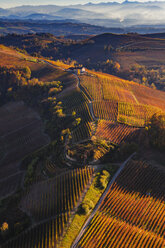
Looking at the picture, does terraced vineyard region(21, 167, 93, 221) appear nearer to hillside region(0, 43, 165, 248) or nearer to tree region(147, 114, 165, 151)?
hillside region(0, 43, 165, 248)

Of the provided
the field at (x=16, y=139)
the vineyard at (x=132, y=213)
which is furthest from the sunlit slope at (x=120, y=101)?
the field at (x=16, y=139)

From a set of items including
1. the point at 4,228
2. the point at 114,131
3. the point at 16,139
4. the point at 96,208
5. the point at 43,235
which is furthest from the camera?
the point at 16,139

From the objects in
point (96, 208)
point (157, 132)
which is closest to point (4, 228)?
point (96, 208)

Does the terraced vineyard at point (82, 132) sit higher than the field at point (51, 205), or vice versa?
the terraced vineyard at point (82, 132)

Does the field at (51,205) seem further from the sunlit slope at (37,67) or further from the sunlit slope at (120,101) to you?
→ the sunlit slope at (37,67)

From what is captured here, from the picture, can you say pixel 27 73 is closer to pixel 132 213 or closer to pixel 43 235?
pixel 43 235

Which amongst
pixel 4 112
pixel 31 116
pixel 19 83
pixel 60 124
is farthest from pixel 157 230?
pixel 19 83
